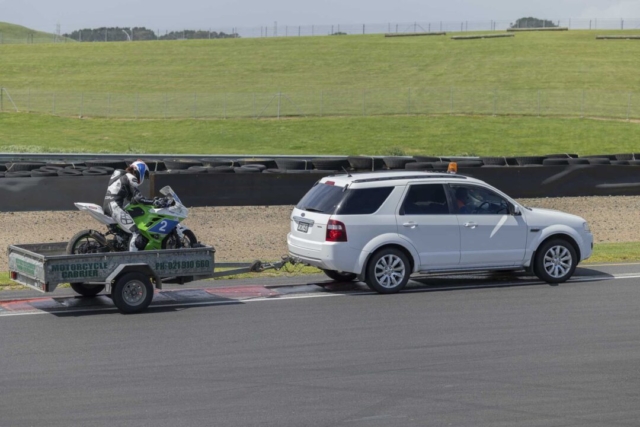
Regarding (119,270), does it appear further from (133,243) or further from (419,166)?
(419,166)

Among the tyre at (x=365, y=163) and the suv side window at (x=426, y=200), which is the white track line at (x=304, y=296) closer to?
the suv side window at (x=426, y=200)

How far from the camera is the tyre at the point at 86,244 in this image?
1402 cm

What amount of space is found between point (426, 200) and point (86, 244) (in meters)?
5.03

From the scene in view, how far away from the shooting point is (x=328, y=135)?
180 feet

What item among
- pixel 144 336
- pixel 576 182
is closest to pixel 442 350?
pixel 144 336

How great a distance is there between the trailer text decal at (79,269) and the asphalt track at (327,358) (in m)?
0.55

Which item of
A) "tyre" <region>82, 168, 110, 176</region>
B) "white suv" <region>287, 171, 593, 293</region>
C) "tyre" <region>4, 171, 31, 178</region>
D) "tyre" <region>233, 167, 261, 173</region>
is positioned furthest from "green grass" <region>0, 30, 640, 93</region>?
"white suv" <region>287, 171, 593, 293</region>

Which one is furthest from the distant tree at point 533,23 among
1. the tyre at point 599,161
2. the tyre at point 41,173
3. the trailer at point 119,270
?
the trailer at point 119,270

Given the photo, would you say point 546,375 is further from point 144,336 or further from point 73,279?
point 73,279

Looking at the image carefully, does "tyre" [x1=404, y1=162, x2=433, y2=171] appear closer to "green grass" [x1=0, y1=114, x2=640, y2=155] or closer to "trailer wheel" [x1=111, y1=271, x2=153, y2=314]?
"trailer wheel" [x1=111, y1=271, x2=153, y2=314]

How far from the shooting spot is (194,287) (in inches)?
604

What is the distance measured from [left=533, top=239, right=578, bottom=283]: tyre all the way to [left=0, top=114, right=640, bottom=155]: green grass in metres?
32.2

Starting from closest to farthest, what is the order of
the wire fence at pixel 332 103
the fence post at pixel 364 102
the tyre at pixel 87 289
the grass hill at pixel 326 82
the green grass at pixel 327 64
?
the tyre at pixel 87 289, the grass hill at pixel 326 82, the fence post at pixel 364 102, the wire fence at pixel 332 103, the green grass at pixel 327 64

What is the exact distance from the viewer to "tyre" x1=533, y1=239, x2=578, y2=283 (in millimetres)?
15609
